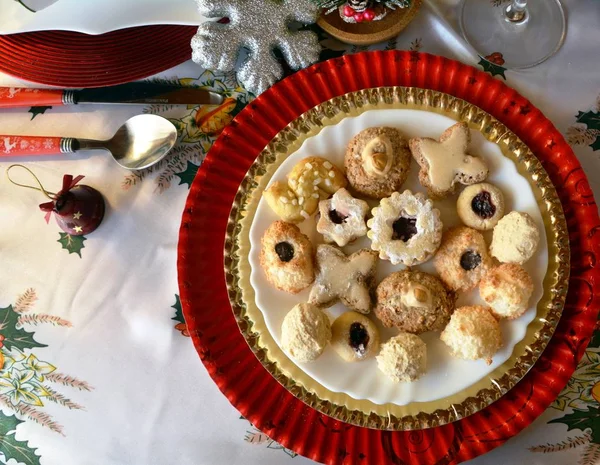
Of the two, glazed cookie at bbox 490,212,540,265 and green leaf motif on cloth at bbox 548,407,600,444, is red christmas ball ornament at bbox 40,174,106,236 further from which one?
green leaf motif on cloth at bbox 548,407,600,444

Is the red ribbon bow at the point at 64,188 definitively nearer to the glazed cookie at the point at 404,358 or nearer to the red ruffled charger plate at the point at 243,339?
the red ruffled charger plate at the point at 243,339

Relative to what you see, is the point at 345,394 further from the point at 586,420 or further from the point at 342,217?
the point at 586,420

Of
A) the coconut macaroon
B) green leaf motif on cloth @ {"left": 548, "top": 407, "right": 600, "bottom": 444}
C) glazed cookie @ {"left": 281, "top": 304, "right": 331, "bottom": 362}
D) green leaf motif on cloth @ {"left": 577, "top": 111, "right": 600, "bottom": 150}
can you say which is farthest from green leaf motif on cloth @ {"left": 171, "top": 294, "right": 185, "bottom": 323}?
green leaf motif on cloth @ {"left": 577, "top": 111, "right": 600, "bottom": 150}

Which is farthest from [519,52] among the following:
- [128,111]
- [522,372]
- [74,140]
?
[74,140]

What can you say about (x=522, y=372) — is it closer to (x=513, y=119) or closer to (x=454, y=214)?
(x=454, y=214)


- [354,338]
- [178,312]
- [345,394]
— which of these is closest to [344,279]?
[354,338]

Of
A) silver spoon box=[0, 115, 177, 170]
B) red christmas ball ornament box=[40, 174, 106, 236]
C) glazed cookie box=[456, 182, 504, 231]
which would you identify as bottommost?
glazed cookie box=[456, 182, 504, 231]

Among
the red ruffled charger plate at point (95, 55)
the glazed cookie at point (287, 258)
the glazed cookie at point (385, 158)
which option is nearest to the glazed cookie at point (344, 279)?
the glazed cookie at point (287, 258)
